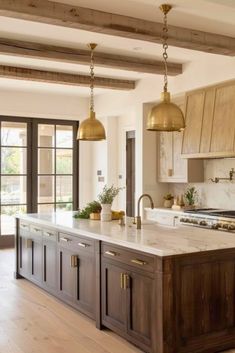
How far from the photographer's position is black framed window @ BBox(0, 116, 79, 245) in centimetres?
805

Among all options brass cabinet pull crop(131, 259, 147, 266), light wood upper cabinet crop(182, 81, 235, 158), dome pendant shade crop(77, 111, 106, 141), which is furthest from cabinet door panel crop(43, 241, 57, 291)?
light wood upper cabinet crop(182, 81, 235, 158)

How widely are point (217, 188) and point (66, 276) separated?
9.60 feet

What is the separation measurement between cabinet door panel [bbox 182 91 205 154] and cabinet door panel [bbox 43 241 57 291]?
2439mm

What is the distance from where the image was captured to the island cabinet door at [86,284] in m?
3.99

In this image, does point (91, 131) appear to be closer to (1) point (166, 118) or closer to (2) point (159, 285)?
(1) point (166, 118)

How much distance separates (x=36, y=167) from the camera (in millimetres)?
8281

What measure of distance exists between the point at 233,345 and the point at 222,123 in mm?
2986

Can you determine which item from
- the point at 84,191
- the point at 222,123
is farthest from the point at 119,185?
the point at 222,123

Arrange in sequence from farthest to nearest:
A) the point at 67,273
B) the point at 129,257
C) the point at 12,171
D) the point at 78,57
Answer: the point at 12,171 < the point at 78,57 < the point at 67,273 < the point at 129,257

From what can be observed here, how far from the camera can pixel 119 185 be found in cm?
840

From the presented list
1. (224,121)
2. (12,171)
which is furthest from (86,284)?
(12,171)

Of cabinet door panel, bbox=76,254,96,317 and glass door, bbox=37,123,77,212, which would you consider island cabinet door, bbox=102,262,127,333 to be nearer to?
cabinet door panel, bbox=76,254,96,317

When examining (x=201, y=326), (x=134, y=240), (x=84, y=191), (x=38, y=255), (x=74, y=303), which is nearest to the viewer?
(x=201, y=326)

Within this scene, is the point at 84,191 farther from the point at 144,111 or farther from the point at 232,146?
the point at 232,146
